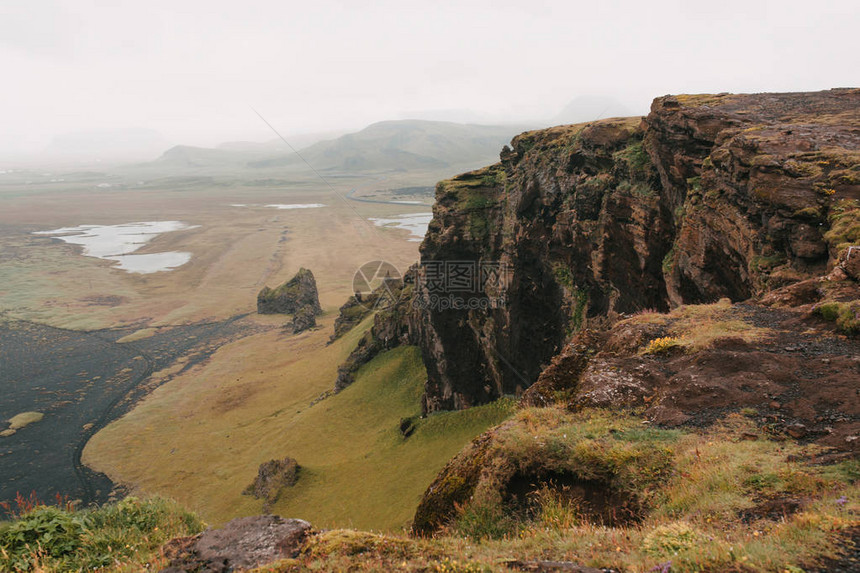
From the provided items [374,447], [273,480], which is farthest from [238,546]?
[374,447]

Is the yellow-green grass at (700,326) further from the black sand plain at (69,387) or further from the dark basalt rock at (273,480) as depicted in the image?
the black sand plain at (69,387)

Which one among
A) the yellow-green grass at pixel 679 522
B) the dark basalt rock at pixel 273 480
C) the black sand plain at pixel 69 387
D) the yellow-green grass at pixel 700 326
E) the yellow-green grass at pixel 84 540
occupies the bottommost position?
the black sand plain at pixel 69 387

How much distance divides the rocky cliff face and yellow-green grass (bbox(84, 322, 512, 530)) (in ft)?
19.6

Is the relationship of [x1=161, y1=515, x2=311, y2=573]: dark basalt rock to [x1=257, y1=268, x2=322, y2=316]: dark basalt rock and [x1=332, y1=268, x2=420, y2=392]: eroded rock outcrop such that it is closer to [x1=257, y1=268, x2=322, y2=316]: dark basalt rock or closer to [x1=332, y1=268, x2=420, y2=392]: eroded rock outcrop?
[x1=332, y1=268, x2=420, y2=392]: eroded rock outcrop

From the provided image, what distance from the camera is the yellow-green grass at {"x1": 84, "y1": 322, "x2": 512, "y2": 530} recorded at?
Answer: 105ft

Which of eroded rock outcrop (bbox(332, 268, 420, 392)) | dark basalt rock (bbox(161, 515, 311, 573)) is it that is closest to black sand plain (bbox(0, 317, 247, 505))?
eroded rock outcrop (bbox(332, 268, 420, 392))

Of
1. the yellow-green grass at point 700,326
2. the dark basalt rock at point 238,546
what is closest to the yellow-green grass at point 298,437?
the dark basalt rock at point 238,546

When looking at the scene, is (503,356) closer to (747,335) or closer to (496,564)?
(747,335)

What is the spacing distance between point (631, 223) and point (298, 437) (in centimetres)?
3541

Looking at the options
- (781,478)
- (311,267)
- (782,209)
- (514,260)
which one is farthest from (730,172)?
(311,267)

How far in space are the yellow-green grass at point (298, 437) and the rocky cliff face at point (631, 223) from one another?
19.6ft

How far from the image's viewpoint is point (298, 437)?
144 feet

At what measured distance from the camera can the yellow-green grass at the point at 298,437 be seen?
3206 centimetres

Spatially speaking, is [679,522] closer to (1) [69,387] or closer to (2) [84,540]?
(2) [84,540]
